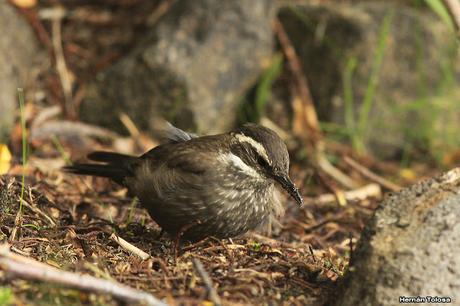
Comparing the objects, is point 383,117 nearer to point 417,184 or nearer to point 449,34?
point 449,34

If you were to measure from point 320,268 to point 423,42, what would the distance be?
219 inches

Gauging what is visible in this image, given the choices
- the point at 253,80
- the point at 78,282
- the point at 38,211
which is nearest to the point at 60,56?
the point at 253,80

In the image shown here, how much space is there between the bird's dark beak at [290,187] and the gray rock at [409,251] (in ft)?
3.11

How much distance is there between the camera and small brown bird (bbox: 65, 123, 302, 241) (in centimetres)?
528

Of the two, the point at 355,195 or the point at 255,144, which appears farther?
the point at 355,195

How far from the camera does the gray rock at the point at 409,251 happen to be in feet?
12.6

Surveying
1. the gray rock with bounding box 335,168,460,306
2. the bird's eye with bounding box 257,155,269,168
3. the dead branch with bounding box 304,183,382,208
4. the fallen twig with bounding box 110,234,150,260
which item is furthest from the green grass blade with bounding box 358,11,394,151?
the fallen twig with bounding box 110,234,150,260

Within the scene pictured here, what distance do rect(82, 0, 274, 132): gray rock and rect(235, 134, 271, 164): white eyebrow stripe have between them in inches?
118

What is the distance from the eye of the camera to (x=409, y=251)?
392cm

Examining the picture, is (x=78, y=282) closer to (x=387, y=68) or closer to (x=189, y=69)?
(x=189, y=69)

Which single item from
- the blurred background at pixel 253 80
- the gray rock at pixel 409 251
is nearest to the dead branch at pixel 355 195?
the blurred background at pixel 253 80

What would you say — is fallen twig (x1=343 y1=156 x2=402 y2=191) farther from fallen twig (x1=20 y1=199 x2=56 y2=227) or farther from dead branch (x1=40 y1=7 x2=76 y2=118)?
fallen twig (x1=20 y1=199 x2=56 y2=227)

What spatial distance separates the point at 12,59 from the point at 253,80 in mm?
2904

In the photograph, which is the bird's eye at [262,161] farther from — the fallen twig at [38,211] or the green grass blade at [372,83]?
the green grass blade at [372,83]
